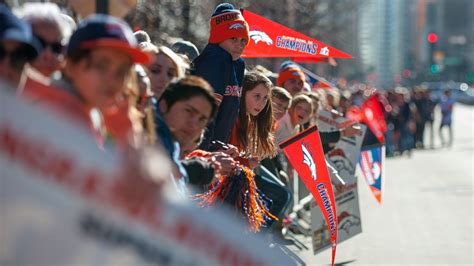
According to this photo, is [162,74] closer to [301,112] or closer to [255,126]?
[255,126]

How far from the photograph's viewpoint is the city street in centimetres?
1084

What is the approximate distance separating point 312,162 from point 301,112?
2409mm

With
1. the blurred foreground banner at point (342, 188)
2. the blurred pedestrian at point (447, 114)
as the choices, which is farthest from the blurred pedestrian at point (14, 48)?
the blurred pedestrian at point (447, 114)

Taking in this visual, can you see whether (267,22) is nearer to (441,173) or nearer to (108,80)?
(108,80)

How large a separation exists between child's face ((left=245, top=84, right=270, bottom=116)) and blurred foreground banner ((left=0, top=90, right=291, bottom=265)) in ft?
17.1

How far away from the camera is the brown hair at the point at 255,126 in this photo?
357 inches

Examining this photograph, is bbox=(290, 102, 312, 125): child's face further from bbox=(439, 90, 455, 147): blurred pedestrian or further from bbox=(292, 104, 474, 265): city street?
bbox=(439, 90, 455, 147): blurred pedestrian

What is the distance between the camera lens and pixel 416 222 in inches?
542

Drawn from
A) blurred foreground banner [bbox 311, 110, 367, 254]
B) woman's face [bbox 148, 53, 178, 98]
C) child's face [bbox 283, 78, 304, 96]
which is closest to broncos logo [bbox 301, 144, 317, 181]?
blurred foreground banner [bbox 311, 110, 367, 254]

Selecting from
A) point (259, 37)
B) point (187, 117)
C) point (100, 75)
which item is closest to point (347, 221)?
point (259, 37)

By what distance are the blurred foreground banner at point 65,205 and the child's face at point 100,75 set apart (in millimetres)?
260

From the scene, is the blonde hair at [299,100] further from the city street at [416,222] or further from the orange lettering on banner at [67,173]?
the orange lettering on banner at [67,173]

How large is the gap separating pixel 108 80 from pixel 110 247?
0.61 meters

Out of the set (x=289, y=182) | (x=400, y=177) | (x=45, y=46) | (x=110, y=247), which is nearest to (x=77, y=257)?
(x=110, y=247)
